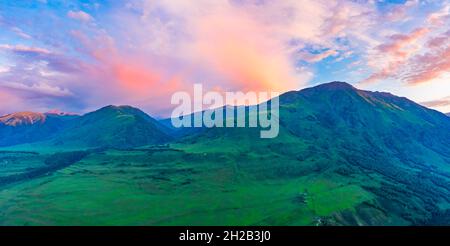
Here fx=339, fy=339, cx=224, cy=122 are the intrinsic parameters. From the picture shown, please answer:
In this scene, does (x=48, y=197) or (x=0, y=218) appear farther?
(x=48, y=197)

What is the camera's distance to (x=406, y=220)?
180 m
